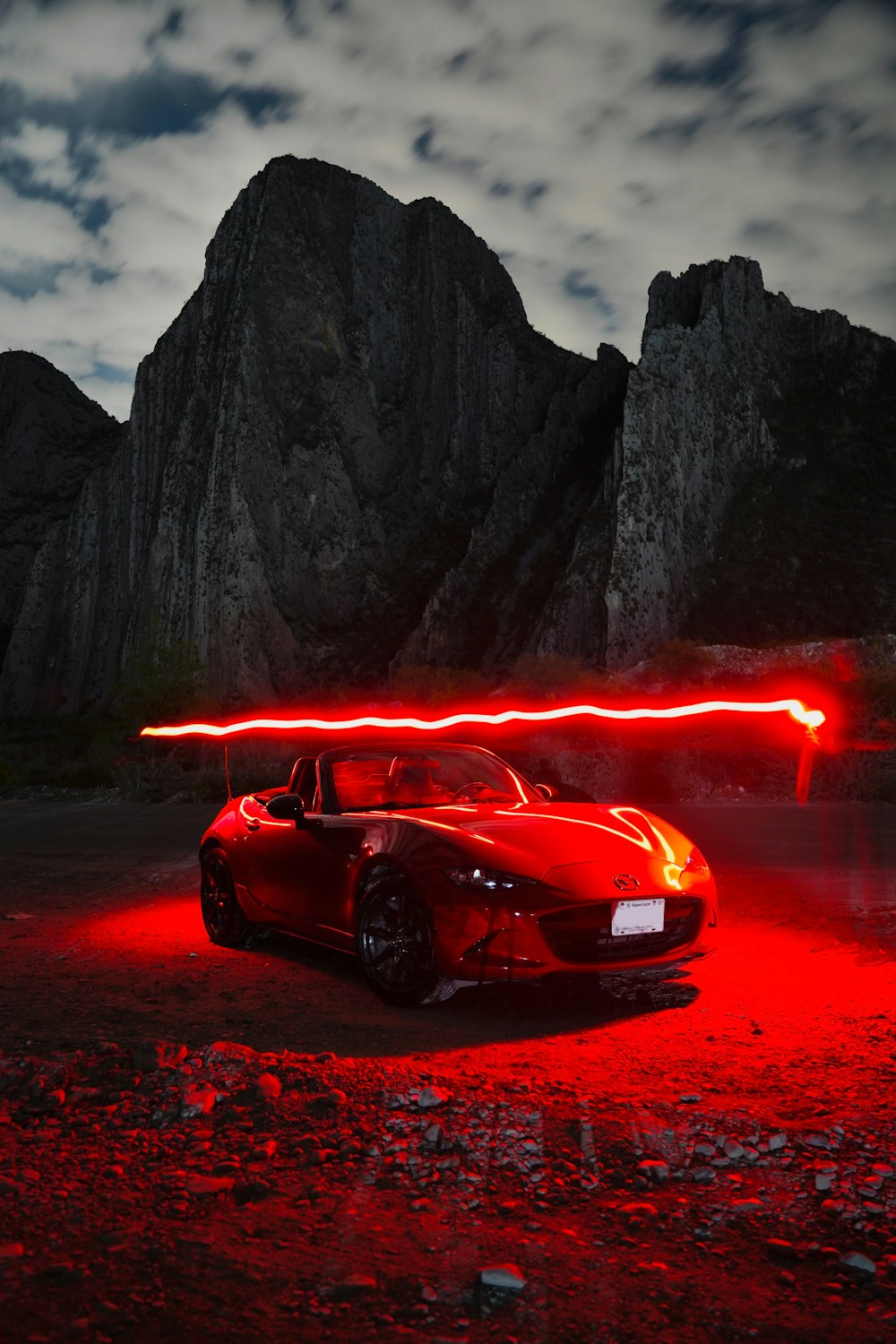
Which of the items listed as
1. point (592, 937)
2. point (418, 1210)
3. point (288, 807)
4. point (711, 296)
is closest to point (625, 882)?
point (592, 937)

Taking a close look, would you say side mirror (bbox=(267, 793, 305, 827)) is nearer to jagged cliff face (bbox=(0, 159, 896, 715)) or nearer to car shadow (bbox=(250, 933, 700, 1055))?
car shadow (bbox=(250, 933, 700, 1055))

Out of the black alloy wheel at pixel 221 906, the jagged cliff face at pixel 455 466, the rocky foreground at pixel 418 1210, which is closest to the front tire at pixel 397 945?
the rocky foreground at pixel 418 1210

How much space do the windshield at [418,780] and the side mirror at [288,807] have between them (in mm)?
261

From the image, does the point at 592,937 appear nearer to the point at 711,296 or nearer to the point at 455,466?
the point at 711,296

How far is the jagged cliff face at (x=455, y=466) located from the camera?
4934 centimetres

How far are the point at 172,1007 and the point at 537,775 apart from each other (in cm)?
1699

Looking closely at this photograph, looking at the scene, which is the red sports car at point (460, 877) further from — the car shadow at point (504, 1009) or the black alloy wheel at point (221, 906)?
the black alloy wheel at point (221, 906)

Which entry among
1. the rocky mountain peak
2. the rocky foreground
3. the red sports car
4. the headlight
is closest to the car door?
the red sports car

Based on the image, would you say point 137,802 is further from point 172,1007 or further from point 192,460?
point 192,460

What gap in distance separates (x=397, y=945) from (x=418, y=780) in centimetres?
154

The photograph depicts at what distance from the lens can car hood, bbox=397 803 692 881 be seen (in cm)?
567

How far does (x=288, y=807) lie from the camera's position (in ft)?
22.8

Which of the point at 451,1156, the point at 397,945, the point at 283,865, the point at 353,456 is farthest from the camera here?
the point at 353,456

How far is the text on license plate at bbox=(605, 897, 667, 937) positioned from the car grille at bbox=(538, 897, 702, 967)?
0.03m
